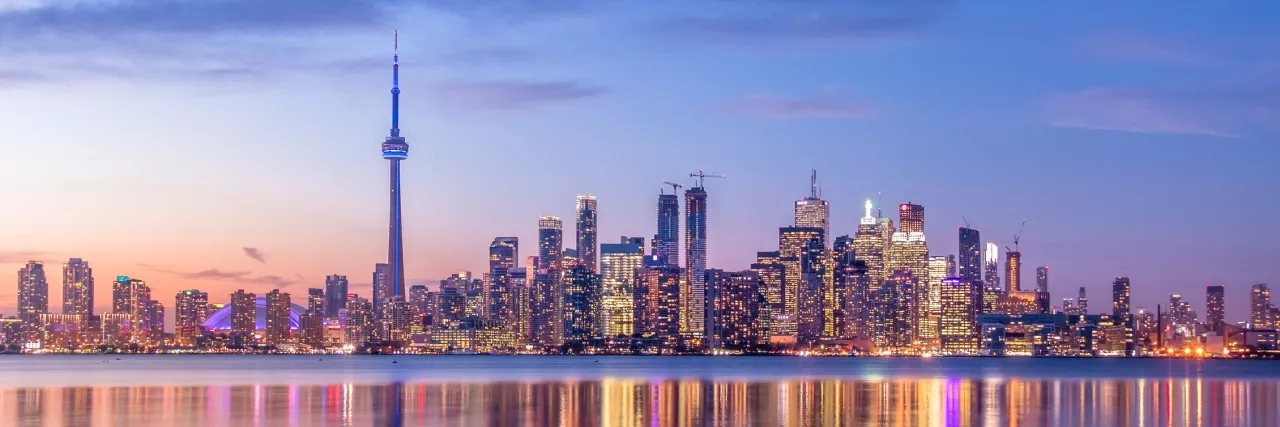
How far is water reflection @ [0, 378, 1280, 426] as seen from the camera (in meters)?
79.8

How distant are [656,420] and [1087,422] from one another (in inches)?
925

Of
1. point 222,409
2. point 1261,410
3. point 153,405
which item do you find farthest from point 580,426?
point 1261,410

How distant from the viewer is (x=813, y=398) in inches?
4208

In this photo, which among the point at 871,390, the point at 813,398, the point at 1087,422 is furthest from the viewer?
the point at 871,390

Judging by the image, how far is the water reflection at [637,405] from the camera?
79.8 metres

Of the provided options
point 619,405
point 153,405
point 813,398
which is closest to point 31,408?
point 153,405

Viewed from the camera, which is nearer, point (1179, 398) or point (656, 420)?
point (656, 420)

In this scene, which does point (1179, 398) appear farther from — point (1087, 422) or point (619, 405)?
point (619, 405)

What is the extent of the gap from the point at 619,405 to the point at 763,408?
9.38 m

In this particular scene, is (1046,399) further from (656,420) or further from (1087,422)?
(656,420)

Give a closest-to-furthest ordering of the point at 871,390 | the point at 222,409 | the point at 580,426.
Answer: the point at 580,426 → the point at 222,409 → the point at 871,390

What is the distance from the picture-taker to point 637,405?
312ft

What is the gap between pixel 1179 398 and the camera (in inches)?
4424

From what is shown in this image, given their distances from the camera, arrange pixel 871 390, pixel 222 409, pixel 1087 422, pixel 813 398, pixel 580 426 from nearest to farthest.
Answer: pixel 580 426
pixel 1087 422
pixel 222 409
pixel 813 398
pixel 871 390
